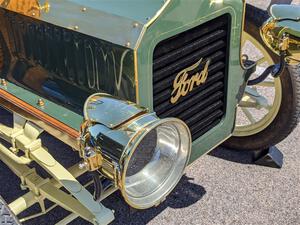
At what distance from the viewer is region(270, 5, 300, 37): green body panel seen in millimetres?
1977

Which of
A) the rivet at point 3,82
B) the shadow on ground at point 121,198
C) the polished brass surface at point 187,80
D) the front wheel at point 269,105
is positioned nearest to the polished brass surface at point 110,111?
the polished brass surface at point 187,80

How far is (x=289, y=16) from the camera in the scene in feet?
6.61

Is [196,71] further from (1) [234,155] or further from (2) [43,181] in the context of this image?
(1) [234,155]

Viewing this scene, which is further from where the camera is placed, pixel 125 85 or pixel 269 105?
pixel 269 105

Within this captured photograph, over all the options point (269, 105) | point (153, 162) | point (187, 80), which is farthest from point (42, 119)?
point (269, 105)

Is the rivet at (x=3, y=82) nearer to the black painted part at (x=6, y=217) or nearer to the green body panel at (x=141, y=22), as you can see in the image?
the green body panel at (x=141, y=22)

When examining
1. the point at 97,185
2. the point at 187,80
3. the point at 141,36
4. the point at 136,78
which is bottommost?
the point at 97,185

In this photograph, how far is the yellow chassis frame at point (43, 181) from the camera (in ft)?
5.31

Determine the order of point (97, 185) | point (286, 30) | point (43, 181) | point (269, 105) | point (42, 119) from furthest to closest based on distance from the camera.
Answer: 1. point (269, 105)
2. point (286, 30)
3. point (43, 181)
4. point (42, 119)
5. point (97, 185)

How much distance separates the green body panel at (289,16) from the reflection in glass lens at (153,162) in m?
0.85

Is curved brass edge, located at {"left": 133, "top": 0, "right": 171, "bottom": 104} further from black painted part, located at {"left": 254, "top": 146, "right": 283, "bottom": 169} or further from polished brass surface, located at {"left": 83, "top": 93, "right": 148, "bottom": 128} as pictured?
black painted part, located at {"left": 254, "top": 146, "right": 283, "bottom": 169}

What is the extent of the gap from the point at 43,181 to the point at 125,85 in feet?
1.95

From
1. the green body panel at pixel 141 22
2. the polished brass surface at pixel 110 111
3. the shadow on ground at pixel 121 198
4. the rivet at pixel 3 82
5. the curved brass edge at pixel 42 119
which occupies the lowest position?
the shadow on ground at pixel 121 198

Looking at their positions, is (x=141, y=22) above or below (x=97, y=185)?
above
